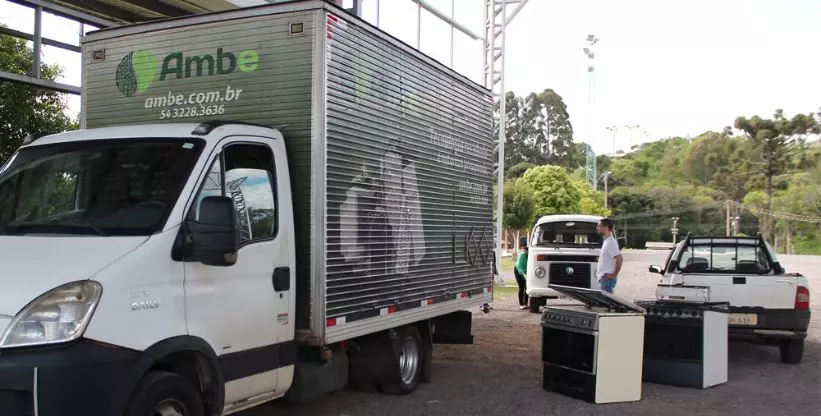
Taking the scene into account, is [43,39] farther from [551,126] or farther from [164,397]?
[551,126]

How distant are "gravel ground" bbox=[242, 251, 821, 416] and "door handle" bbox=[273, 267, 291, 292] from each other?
1.62 m

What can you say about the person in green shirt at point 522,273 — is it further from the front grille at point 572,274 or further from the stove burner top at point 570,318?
the stove burner top at point 570,318

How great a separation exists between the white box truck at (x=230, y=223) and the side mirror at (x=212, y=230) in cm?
1

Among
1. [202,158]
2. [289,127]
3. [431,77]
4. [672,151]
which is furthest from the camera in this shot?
[672,151]

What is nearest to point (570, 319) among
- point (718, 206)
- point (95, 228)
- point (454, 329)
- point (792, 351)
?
point (454, 329)

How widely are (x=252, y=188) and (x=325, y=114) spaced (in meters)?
0.85

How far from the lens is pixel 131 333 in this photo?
3.80m

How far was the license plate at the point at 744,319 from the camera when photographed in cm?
900

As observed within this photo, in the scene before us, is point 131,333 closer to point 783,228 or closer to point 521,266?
point 521,266

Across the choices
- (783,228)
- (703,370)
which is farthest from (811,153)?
(703,370)

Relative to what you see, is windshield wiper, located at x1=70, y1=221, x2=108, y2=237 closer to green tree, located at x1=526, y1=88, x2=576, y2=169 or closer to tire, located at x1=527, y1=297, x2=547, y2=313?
tire, located at x1=527, y1=297, x2=547, y2=313

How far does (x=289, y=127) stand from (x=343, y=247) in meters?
1.02

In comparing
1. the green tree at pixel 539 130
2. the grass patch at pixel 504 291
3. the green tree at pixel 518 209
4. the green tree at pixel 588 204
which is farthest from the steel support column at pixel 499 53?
the green tree at pixel 539 130

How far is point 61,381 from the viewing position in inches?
135
